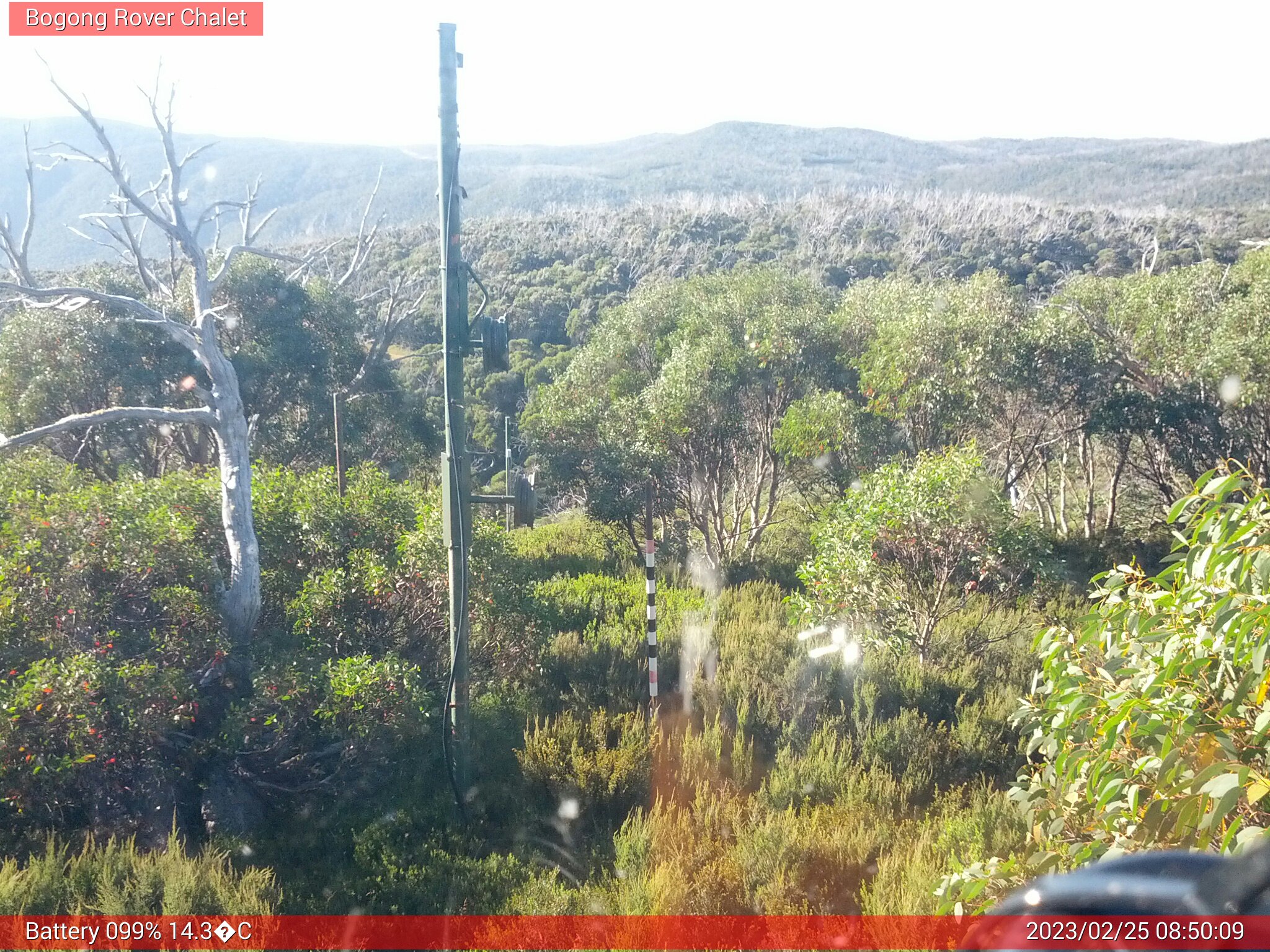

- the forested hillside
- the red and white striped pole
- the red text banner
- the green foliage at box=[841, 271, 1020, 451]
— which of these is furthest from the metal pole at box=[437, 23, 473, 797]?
the green foliage at box=[841, 271, 1020, 451]

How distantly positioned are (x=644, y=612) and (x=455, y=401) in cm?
471

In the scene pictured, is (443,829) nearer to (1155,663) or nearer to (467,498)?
(467,498)

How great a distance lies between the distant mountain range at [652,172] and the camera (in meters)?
61.7

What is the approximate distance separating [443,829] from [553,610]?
10.6 ft

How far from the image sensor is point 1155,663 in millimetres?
2639

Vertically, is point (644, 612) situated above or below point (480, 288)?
below

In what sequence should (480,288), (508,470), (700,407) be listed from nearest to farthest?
1. (480,288)
2. (700,407)
3. (508,470)

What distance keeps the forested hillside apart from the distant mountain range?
40.3 metres

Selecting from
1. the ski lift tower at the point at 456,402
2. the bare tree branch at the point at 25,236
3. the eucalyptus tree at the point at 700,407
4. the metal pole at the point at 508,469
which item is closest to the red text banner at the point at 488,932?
the ski lift tower at the point at 456,402

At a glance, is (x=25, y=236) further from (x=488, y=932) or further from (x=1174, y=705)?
(x=1174, y=705)

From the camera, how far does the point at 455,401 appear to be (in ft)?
18.7

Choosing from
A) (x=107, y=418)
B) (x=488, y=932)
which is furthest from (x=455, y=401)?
(x=488, y=932)

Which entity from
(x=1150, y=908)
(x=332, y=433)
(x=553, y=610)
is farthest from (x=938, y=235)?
(x=1150, y=908)

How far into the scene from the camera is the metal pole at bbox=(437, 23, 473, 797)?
563 cm
